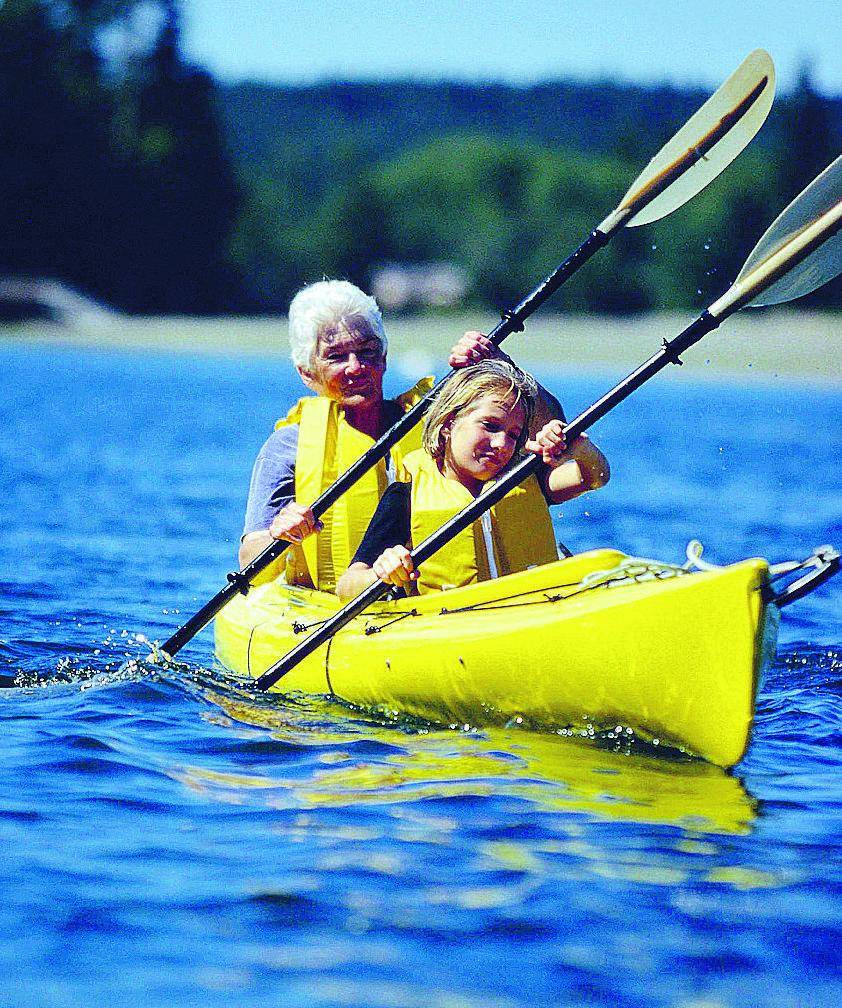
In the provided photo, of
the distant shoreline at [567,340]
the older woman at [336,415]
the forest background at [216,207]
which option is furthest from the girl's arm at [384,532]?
the forest background at [216,207]

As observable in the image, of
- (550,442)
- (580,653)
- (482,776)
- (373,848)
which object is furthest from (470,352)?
(373,848)

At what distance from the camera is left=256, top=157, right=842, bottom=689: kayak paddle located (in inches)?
170

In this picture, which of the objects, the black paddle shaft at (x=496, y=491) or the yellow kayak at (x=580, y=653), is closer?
the yellow kayak at (x=580, y=653)

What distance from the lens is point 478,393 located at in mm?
4672

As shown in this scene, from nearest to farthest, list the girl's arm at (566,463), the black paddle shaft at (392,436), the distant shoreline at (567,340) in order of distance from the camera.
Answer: the girl's arm at (566,463) < the black paddle shaft at (392,436) < the distant shoreline at (567,340)

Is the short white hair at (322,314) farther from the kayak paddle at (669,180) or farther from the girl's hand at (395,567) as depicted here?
the girl's hand at (395,567)

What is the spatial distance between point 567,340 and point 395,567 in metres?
33.4

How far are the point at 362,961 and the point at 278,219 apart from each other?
67.6 m

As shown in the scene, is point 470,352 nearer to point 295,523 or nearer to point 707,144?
point 295,523

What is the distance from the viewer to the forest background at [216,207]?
50.9 metres

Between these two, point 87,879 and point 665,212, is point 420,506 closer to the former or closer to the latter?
point 665,212

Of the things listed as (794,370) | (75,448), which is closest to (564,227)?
(794,370)

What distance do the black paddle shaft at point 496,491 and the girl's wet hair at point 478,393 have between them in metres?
0.22

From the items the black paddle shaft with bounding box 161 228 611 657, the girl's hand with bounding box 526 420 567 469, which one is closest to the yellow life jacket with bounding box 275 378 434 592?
the black paddle shaft with bounding box 161 228 611 657
